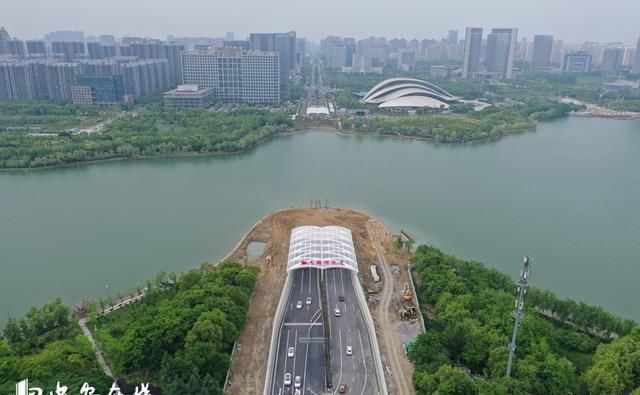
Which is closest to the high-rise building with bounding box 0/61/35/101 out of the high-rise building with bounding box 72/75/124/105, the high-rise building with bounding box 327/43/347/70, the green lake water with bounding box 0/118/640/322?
the high-rise building with bounding box 72/75/124/105

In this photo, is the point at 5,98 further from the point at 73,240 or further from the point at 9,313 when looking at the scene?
the point at 9,313

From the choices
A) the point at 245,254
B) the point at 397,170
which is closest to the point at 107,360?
the point at 245,254

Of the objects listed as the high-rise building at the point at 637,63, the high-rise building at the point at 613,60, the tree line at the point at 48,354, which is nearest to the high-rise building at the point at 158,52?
the tree line at the point at 48,354

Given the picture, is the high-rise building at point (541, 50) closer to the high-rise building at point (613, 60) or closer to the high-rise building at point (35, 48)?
the high-rise building at point (613, 60)

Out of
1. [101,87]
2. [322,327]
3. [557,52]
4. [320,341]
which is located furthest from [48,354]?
[557,52]

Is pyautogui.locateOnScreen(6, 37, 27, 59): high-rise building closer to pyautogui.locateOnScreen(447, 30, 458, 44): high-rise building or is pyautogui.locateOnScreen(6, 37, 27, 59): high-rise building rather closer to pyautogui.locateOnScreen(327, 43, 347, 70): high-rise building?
pyautogui.locateOnScreen(327, 43, 347, 70): high-rise building
